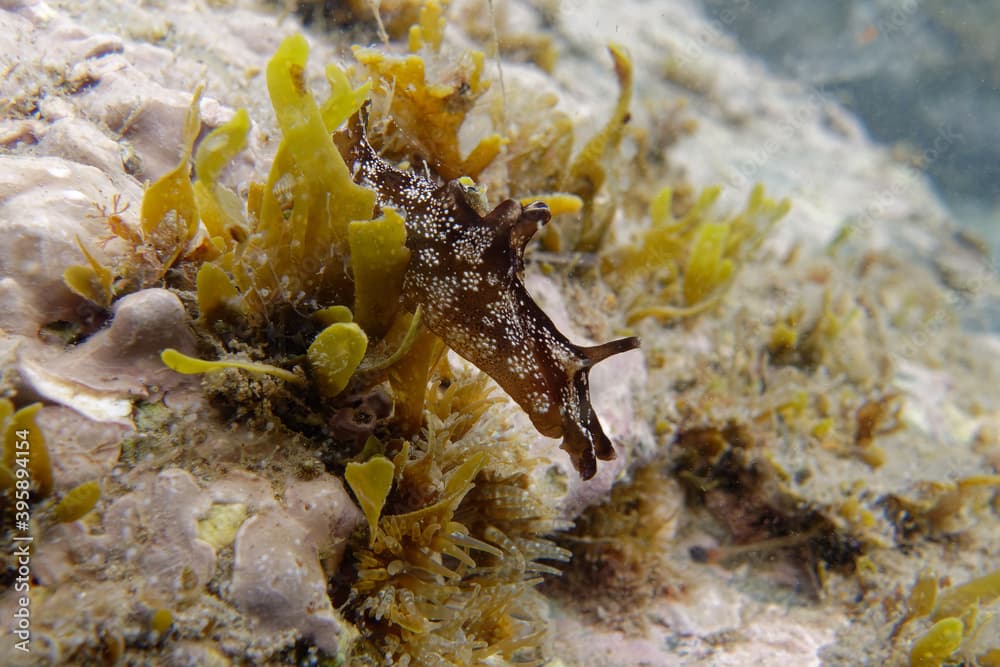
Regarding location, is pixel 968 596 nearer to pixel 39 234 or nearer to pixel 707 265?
pixel 707 265

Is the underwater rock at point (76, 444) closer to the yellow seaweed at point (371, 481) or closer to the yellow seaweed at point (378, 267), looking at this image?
the yellow seaweed at point (371, 481)

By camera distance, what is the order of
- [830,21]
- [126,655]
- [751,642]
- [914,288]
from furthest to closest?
[830,21], [914,288], [751,642], [126,655]

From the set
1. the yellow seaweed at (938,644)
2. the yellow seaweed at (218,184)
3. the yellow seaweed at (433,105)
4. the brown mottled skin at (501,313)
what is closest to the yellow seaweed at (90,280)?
the yellow seaweed at (218,184)

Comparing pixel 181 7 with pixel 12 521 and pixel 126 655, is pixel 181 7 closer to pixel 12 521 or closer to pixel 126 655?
pixel 12 521

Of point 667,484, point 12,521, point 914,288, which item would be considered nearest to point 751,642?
point 667,484

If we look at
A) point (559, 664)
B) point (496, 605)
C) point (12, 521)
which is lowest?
point (559, 664)

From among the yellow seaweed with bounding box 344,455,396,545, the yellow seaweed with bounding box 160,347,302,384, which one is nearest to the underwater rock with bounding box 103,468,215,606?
the yellow seaweed with bounding box 160,347,302,384
